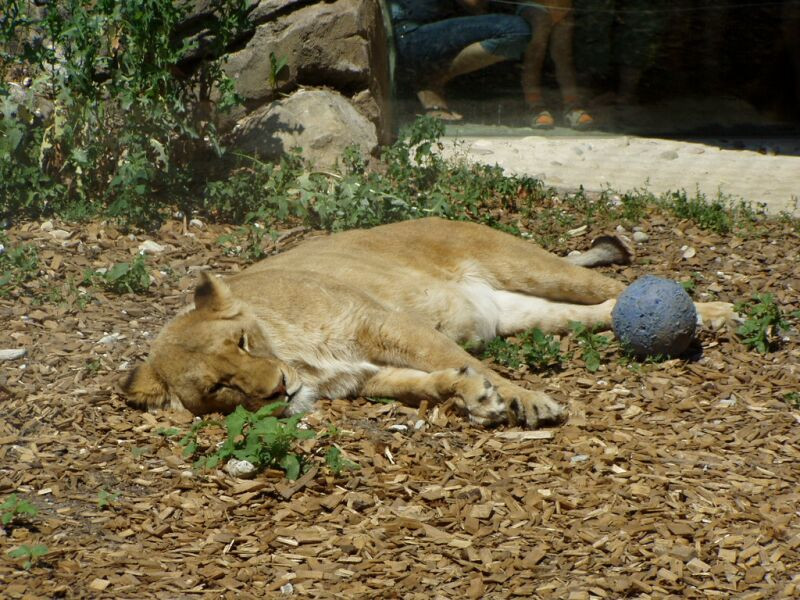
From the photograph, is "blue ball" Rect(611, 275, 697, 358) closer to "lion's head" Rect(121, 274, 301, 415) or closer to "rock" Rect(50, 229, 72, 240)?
"lion's head" Rect(121, 274, 301, 415)

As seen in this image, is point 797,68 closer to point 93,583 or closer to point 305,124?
point 305,124

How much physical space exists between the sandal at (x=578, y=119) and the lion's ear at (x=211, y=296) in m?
6.91

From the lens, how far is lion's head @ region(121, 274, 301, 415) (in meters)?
5.06

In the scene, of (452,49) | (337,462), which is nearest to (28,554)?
(337,462)

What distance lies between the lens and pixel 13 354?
568 centimetres

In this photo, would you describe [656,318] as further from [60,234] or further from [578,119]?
[578,119]

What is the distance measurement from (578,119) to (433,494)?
780 cm

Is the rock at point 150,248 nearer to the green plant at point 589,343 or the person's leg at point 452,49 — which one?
the green plant at point 589,343

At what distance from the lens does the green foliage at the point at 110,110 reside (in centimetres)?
769

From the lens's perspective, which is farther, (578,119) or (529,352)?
(578,119)

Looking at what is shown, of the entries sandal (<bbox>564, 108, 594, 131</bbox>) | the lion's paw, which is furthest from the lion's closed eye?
sandal (<bbox>564, 108, 594, 131</bbox>)

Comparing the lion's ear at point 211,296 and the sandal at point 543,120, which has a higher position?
the sandal at point 543,120

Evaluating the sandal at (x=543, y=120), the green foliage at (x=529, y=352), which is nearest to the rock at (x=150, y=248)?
the green foliage at (x=529, y=352)

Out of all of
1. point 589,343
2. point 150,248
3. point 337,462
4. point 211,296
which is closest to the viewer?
point 337,462
